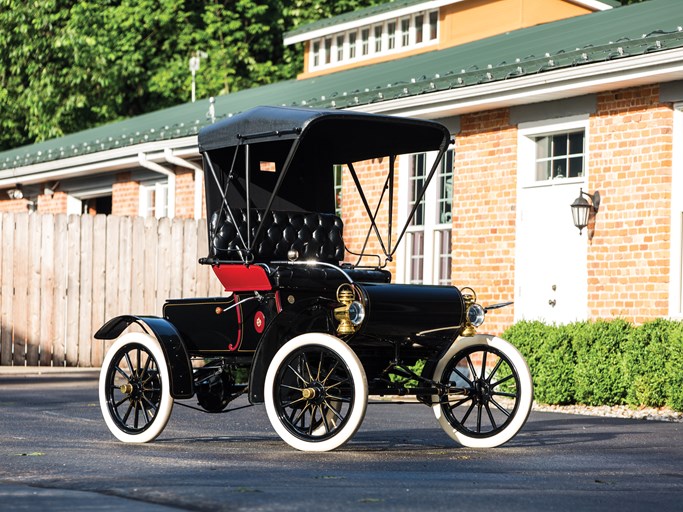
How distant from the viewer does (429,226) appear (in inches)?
693

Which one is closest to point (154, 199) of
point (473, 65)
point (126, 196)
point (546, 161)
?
point (126, 196)

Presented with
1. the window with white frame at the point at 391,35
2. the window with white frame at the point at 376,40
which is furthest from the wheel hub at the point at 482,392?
the window with white frame at the point at 391,35

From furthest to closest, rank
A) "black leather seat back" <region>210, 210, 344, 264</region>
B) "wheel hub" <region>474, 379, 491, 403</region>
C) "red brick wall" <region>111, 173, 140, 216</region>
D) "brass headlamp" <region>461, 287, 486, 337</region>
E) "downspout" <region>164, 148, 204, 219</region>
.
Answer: "red brick wall" <region>111, 173, 140, 216</region>, "downspout" <region>164, 148, 204, 219</region>, "black leather seat back" <region>210, 210, 344, 264</region>, "brass headlamp" <region>461, 287, 486, 337</region>, "wheel hub" <region>474, 379, 491, 403</region>

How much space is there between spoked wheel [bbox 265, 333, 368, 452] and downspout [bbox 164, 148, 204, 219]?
12.8 m

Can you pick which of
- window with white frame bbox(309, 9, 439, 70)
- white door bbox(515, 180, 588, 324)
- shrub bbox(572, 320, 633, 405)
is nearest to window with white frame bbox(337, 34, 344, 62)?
window with white frame bbox(309, 9, 439, 70)

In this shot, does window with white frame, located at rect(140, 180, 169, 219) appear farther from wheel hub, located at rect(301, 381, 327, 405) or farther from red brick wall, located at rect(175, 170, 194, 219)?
wheel hub, located at rect(301, 381, 327, 405)

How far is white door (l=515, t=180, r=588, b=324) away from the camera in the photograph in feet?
49.5

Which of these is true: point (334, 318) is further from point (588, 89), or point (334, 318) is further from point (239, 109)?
point (239, 109)

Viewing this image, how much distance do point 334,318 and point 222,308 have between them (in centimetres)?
88

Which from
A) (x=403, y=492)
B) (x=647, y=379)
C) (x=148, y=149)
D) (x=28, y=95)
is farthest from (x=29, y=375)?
(x=28, y=95)

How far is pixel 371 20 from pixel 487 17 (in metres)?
2.59

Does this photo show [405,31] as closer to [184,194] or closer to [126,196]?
[184,194]

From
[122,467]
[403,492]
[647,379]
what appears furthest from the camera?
[647,379]

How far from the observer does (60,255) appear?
18.9 metres
